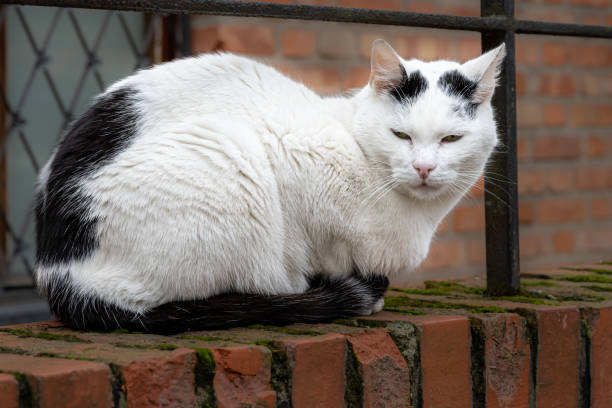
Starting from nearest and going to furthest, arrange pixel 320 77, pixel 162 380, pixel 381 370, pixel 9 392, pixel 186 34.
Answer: pixel 9 392
pixel 162 380
pixel 381 370
pixel 186 34
pixel 320 77

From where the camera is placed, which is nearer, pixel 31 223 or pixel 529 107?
pixel 31 223

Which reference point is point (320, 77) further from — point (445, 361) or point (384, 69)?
point (445, 361)

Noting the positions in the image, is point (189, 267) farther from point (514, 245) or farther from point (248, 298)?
point (514, 245)

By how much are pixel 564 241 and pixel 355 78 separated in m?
1.42

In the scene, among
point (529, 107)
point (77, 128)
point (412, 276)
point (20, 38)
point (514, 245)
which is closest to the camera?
point (77, 128)

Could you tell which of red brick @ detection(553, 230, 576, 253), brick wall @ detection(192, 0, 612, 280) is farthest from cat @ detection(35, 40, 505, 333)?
red brick @ detection(553, 230, 576, 253)

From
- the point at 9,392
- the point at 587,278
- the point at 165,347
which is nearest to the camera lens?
the point at 9,392

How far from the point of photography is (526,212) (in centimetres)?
371

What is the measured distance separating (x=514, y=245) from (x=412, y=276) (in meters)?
1.51

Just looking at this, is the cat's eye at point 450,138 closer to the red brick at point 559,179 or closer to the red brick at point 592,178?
the red brick at point 559,179

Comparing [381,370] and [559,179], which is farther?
Result: [559,179]

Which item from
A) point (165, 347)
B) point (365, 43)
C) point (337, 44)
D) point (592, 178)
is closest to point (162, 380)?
point (165, 347)

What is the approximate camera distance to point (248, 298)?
1563 millimetres

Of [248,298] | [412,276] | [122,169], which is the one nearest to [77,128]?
[122,169]
